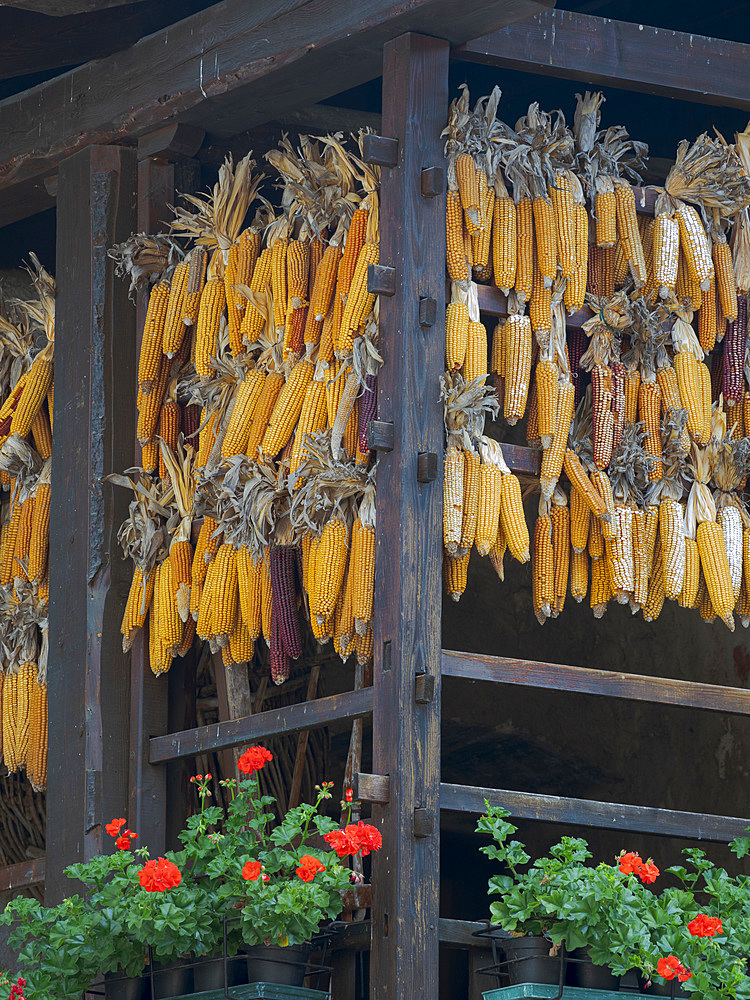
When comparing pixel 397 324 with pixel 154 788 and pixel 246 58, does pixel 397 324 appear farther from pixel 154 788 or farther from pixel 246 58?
pixel 154 788

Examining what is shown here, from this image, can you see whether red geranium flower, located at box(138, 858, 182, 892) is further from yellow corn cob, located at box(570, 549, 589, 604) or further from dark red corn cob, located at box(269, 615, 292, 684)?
yellow corn cob, located at box(570, 549, 589, 604)

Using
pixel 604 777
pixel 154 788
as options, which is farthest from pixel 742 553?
pixel 604 777

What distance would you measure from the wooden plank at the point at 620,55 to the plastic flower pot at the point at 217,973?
135 inches

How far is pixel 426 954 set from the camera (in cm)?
587

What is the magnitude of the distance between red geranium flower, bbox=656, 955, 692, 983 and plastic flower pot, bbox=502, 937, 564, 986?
13.8 inches

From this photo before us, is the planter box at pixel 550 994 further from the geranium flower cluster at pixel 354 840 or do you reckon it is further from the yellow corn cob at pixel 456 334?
the yellow corn cob at pixel 456 334

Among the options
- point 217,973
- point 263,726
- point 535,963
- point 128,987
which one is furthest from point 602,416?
point 128,987

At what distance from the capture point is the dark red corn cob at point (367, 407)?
657 cm

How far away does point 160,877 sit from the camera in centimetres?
577

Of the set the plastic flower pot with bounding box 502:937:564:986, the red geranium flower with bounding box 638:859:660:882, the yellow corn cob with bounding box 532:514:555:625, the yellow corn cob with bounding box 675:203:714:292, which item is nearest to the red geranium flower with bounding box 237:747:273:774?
the plastic flower pot with bounding box 502:937:564:986

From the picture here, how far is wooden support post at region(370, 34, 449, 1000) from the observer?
5887mm

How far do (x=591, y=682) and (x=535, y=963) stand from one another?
1.21 metres

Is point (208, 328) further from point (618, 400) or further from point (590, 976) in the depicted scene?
point (590, 976)

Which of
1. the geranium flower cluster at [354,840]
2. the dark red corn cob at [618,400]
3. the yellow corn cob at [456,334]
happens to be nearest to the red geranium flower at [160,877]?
the geranium flower cluster at [354,840]
